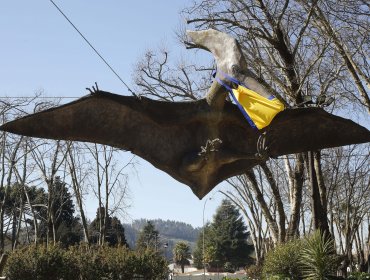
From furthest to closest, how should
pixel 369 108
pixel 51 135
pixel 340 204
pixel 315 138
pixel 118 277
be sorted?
1. pixel 340 204
2. pixel 118 277
3. pixel 369 108
4. pixel 315 138
5. pixel 51 135

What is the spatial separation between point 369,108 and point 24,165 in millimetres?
21179

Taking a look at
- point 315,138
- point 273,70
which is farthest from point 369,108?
point 315,138

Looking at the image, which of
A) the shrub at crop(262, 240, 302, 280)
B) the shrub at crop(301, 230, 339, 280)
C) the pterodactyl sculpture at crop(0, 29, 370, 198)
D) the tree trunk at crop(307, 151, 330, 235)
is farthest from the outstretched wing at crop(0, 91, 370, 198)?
the shrub at crop(262, 240, 302, 280)

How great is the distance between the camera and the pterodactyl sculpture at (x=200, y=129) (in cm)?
538

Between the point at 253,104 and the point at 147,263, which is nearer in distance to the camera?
the point at 253,104

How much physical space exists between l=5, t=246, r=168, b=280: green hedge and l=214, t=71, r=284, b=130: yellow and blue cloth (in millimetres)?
14671

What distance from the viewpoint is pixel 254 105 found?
545 cm

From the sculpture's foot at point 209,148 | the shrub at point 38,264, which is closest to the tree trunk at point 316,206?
the sculpture's foot at point 209,148

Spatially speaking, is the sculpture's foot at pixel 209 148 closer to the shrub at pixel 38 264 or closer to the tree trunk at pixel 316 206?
the tree trunk at pixel 316 206

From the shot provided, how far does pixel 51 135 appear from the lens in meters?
5.26

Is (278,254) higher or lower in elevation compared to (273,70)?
lower

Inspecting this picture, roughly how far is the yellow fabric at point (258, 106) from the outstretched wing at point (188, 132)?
0.38 m

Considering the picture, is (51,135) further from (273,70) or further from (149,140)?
(273,70)

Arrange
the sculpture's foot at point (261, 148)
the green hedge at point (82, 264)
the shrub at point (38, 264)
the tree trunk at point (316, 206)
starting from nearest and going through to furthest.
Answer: the sculpture's foot at point (261, 148), the tree trunk at point (316, 206), the shrub at point (38, 264), the green hedge at point (82, 264)
